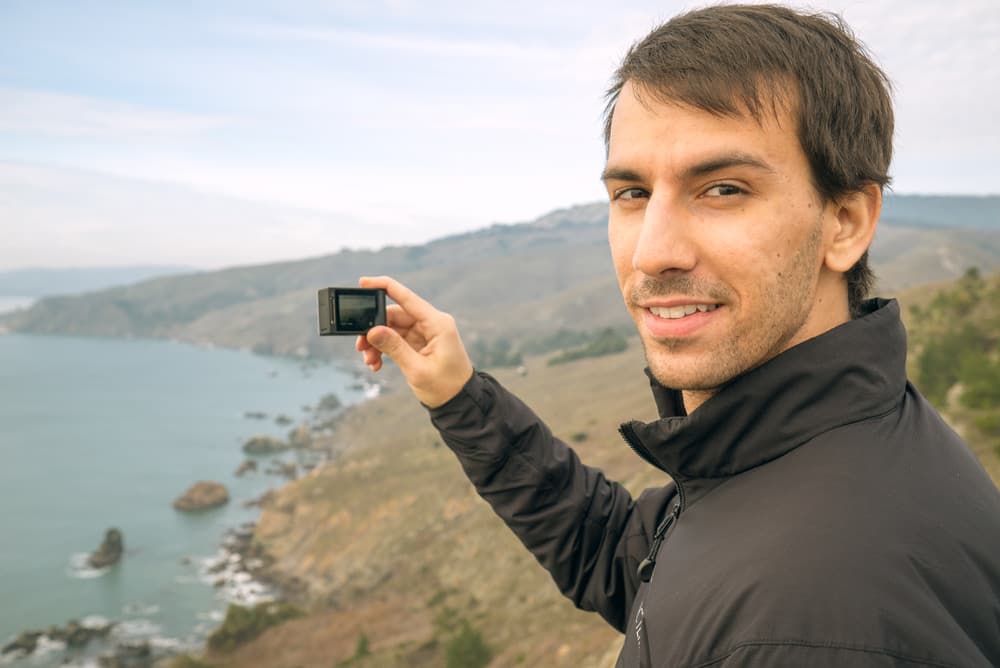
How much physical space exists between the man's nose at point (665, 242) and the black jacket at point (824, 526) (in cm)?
37

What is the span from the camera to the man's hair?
198 cm

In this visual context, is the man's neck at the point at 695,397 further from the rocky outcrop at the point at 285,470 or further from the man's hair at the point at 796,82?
the rocky outcrop at the point at 285,470

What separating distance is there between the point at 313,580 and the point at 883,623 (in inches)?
1544

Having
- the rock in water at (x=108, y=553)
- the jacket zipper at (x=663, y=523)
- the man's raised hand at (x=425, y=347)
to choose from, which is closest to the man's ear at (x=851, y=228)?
the jacket zipper at (x=663, y=523)

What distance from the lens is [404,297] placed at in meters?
3.08

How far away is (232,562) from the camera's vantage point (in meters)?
43.9

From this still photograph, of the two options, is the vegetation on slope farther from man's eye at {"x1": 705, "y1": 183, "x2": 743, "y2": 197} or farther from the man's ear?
man's eye at {"x1": 705, "y1": 183, "x2": 743, "y2": 197}

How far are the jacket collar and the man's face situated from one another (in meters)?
0.11

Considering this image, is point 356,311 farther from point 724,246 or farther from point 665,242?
point 724,246

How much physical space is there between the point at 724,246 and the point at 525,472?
146 cm

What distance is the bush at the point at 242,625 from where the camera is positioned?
95.6 ft

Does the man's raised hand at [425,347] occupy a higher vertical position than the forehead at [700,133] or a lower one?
lower

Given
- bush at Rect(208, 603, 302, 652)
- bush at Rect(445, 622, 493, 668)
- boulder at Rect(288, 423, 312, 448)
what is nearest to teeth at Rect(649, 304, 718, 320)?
bush at Rect(445, 622, 493, 668)

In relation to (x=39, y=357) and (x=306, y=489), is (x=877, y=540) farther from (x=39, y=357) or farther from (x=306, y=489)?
(x=39, y=357)
